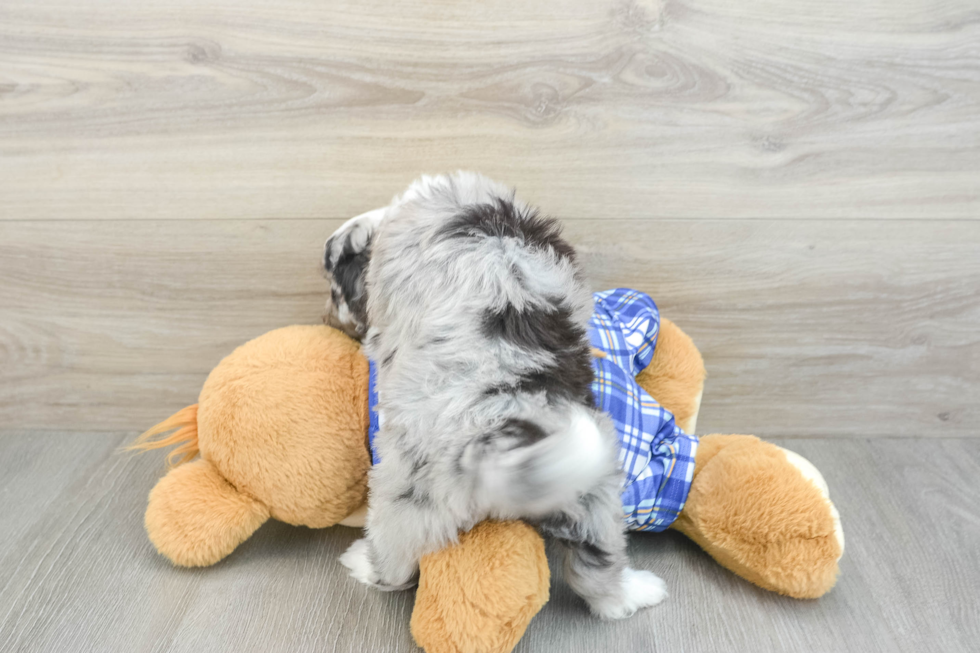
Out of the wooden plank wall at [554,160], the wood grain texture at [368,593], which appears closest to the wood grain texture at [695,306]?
the wooden plank wall at [554,160]

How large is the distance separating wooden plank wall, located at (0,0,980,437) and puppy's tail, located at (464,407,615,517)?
53cm

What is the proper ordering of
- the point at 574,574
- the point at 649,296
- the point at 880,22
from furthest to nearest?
the point at 649,296, the point at 880,22, the point at 574,574

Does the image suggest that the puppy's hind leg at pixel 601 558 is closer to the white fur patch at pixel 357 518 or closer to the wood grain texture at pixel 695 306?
the white fur patch at pixel 357 518

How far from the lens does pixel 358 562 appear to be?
918mm


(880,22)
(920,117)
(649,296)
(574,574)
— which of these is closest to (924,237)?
(920,117)

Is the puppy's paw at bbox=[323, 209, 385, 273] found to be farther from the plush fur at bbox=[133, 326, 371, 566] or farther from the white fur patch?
the white fur patch

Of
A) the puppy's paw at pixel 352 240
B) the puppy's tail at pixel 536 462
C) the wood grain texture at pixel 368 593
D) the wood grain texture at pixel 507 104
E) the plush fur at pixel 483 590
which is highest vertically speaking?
the wood grain texture at pixel 507 104

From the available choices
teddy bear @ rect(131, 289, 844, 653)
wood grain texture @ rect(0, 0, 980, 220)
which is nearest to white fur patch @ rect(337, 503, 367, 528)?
teddy bear @ rect(131, 289, 844, 653)

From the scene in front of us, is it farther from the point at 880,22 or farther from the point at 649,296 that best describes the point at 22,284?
the point at 880,22

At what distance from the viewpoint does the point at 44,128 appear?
1058 mm

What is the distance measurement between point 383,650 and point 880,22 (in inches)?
43.8

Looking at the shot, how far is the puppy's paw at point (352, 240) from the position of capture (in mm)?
856

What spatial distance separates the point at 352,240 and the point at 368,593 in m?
0.47

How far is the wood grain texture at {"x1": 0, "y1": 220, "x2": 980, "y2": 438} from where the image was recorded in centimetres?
109
